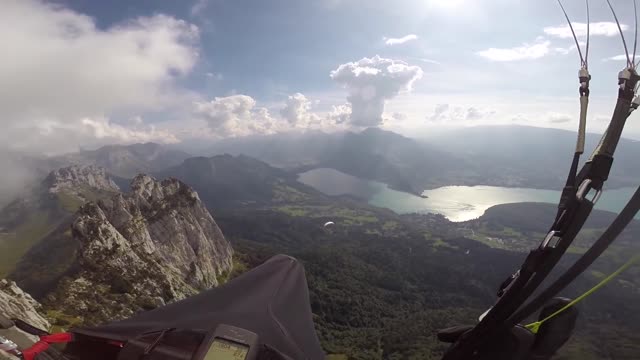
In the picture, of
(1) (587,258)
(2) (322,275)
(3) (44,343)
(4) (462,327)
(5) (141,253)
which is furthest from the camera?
(2) (322,275)

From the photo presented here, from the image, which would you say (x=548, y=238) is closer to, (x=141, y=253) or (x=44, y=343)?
(x=44, y=343)

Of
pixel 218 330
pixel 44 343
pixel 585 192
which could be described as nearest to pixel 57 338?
pixel 44 343

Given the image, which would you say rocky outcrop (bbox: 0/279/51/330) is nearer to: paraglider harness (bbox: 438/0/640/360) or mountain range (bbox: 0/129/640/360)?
mountain range (bbox: 0/129/640/360)

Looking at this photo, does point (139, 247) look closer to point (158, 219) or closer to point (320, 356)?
point (158, 219)

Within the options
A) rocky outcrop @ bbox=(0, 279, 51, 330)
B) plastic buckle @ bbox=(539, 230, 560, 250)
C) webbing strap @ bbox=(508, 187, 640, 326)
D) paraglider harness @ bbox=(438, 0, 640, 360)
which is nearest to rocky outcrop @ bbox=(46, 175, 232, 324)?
rocky outcrop @ bbox=(0, 279, 51, 330)

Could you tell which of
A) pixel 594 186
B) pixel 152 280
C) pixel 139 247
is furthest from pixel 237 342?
pixel 139 247

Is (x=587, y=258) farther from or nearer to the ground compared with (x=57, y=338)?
farther from the ground
